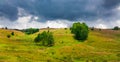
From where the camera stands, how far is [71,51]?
13962 centimetres

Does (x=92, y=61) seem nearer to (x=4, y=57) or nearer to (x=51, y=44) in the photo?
(x=4, y=57)

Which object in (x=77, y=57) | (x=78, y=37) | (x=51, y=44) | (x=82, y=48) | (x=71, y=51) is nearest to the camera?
(x=77, y=57)

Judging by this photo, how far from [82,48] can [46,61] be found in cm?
5042

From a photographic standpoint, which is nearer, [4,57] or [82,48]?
[4,57]

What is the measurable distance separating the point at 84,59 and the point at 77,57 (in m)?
6.56

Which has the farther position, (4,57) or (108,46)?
(108,46)

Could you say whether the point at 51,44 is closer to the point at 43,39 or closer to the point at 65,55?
the point at 43,39

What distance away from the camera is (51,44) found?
544 feet

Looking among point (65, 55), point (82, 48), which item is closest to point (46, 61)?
point (65, 55)

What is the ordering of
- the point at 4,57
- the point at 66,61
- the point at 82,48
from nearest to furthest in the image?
the point at 4,57
the point at 66,61
the point at 82,48

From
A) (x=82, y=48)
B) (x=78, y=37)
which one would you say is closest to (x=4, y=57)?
(x=82, y=48)

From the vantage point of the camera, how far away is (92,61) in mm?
111250

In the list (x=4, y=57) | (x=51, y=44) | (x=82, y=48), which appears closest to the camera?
(x=4, y=57)

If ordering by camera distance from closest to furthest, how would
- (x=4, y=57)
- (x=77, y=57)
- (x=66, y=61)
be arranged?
(x=4, y=57), (x=66, y=61), (x=77, y=57)
